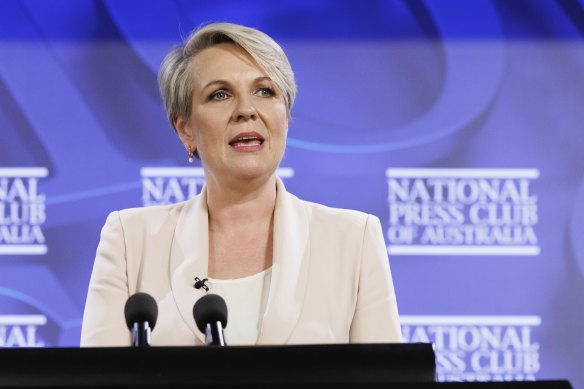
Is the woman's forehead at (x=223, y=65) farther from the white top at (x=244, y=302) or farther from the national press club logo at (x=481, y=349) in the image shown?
the national press club logo at (x=481, y=349)

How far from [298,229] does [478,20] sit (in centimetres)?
165

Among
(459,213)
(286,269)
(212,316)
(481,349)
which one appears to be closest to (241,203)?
(286,269)

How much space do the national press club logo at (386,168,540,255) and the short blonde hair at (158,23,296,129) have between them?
127cm

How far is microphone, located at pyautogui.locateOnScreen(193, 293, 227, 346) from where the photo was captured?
1990mm

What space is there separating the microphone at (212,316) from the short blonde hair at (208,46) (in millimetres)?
803

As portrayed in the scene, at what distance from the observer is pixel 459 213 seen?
152 inches

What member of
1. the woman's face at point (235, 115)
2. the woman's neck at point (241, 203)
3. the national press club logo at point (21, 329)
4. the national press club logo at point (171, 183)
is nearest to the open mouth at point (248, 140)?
the woman's face at point (235, 115)

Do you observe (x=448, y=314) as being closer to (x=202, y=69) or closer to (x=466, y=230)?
(x=466, y=230)

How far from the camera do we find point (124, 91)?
158 inches

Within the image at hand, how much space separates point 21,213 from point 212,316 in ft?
6.85

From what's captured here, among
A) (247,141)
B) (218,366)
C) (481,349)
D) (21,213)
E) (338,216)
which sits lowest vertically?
(218,366)

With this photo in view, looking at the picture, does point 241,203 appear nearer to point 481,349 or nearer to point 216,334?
point 216,334

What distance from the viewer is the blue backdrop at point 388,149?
3.88m

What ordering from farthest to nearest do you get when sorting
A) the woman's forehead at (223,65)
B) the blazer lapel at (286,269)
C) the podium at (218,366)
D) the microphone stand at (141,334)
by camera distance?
the woman's forehead at (223,65) < the blazer lapel at (286,269) < the microphone stand at (141,334) < the podium at (218,366)
